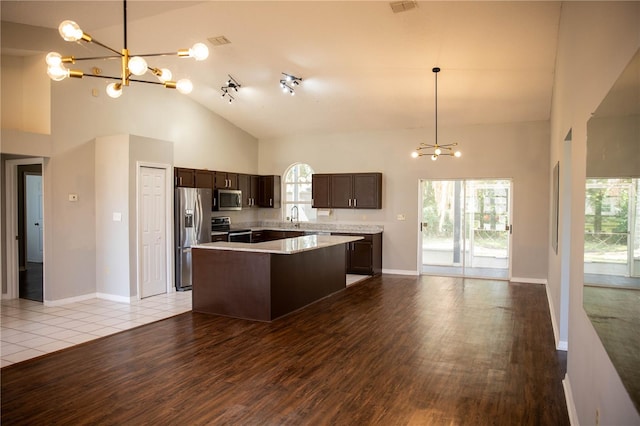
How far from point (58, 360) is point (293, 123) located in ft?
20.9

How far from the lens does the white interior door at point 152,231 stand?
654cm

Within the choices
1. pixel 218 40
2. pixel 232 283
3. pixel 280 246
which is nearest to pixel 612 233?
pixel 280 246

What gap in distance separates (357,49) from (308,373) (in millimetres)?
4083

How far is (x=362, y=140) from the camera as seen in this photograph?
9125 millimetres

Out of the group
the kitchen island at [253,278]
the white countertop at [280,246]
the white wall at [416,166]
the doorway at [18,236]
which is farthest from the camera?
the white wall at [416,166]

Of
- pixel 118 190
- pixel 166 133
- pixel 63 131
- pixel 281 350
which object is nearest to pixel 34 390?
pixel 281 350

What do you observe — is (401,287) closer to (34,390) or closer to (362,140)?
(362,140)

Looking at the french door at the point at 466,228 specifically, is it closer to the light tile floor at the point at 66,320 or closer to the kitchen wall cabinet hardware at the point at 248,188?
the kitchen wall cabinet hardware at the point at 248,188

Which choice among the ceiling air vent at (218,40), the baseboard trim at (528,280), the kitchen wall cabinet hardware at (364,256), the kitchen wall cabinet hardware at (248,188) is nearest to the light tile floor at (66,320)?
the kitchen wall cabinet hardware at (248,188)

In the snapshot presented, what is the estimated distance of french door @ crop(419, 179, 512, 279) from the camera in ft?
27.4

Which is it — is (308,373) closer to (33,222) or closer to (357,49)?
(357,49)

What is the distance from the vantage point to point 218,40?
5.84m

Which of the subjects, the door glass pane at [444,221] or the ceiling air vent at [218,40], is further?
the door glass pane at [444,221]

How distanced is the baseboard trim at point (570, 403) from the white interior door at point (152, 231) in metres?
5.63
